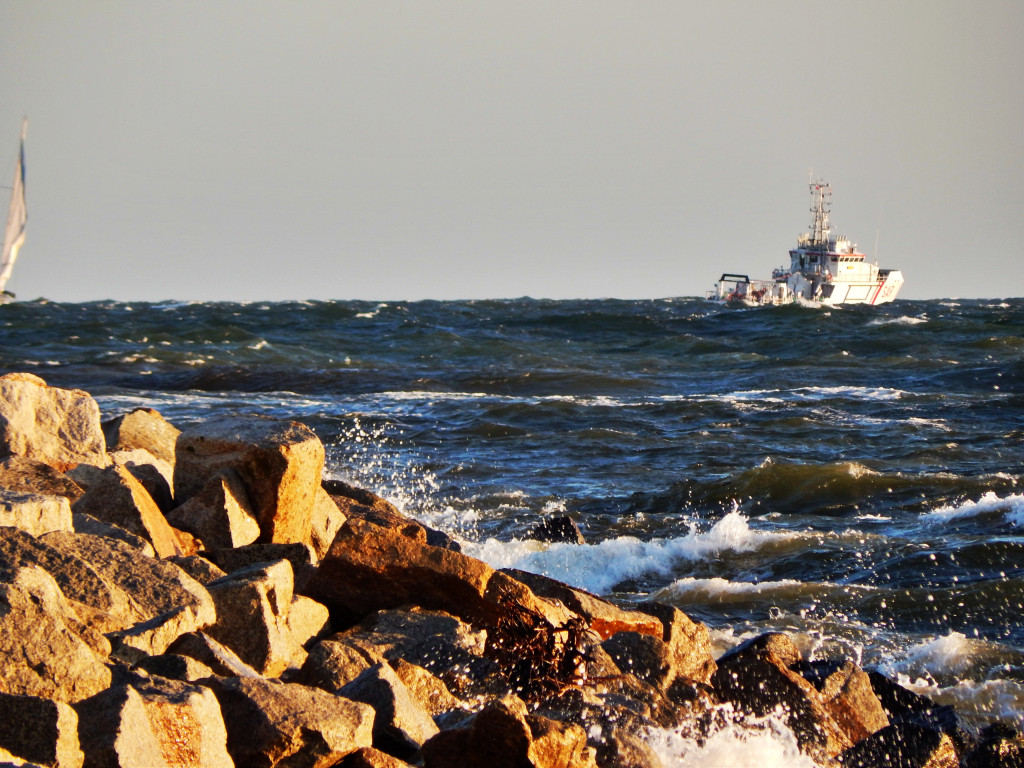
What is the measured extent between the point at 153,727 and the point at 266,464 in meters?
2.65

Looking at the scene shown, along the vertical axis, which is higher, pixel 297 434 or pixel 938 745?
pixel 297 434

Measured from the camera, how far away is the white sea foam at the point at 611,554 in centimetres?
809

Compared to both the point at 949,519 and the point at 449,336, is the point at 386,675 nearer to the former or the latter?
the point at 949,519

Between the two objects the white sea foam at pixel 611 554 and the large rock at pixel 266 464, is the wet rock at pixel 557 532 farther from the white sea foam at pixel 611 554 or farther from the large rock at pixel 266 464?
the large rock at pixel 266 464

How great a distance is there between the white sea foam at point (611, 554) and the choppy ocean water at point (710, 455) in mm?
24

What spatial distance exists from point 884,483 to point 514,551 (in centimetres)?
496

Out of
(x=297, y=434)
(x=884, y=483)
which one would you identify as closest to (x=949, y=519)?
(x=884, y=483)

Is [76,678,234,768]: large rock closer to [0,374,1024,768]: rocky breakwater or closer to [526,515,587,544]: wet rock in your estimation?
[0,374,1024,768]: rocky breakwater

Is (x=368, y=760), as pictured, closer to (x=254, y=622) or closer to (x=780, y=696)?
(x=254, y=622)

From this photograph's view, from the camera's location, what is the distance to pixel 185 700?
9.73ft

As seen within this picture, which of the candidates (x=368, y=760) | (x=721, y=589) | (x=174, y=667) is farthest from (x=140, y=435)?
(x=368, y=760)

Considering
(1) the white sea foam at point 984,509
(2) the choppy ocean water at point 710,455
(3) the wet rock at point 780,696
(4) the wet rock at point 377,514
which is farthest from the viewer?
(1) the white sea foam at point 984,509

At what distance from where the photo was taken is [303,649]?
14.5ft

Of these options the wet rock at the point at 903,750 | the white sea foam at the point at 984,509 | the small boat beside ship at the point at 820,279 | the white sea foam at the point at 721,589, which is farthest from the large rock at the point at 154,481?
the small boat beside ship at the point at 820,279
